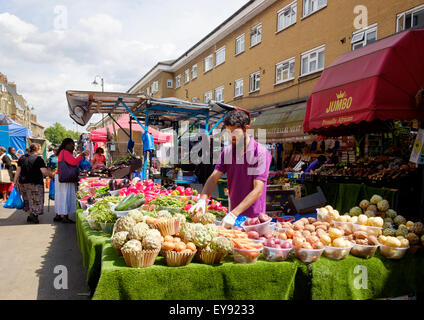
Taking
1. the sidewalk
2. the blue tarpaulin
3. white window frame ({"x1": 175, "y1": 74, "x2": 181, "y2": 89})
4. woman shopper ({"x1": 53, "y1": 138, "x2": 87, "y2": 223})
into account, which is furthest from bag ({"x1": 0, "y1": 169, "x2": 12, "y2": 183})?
white window frame ({"x1": 175, "y1": 74, "x2": 181, "y2": 89})

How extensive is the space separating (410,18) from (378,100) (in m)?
6.64

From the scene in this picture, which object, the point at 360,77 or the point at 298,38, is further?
the point at 298,38

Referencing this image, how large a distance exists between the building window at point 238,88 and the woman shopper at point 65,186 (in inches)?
555

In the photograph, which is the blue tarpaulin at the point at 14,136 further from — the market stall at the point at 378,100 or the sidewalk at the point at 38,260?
the market stall at the point at 378,100

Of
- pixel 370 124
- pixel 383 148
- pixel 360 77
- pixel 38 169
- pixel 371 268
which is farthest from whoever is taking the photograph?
pixel 383 148

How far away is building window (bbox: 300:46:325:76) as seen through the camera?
13.7 m

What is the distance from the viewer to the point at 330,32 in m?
13.1

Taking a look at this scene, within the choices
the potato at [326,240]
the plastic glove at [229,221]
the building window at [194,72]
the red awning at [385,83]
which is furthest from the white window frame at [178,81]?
the potato at [326,240]

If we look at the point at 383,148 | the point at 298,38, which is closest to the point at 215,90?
the point at 298,38

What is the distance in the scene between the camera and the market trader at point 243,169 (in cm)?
333

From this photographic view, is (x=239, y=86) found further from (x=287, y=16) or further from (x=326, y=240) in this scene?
(x=326, y=240)

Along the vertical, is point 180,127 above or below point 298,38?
below
